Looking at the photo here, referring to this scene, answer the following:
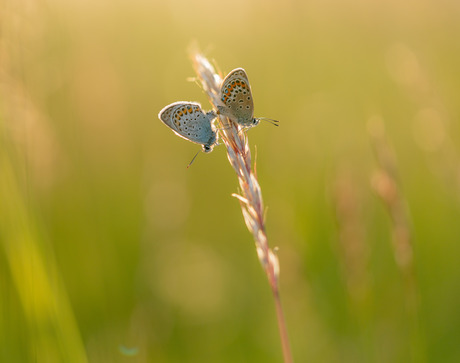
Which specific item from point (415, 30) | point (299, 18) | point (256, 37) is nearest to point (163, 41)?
point (256, 37)

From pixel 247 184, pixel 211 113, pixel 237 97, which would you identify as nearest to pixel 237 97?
pixel 237 97

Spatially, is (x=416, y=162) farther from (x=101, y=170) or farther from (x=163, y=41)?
(x=163, y=41)

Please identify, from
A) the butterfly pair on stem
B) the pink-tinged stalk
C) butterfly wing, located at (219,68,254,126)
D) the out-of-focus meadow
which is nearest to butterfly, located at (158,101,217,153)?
the butterfly pair on stem

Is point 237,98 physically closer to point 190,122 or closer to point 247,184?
point 190,122

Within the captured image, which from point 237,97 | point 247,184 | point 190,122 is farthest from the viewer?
point 190,122

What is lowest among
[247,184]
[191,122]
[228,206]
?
[228,206]

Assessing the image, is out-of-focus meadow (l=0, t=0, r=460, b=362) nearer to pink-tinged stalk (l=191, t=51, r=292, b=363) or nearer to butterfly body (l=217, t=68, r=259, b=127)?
pink-tinged stalk (l=191, t=51, r=292, b=363)

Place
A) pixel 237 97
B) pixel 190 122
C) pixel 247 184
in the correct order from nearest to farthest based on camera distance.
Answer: pixel 247 184
pixel 237 97
pixel 190 122

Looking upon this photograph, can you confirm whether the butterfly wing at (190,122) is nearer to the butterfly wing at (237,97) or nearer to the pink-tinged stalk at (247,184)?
the butterfly wing at (237,97)
